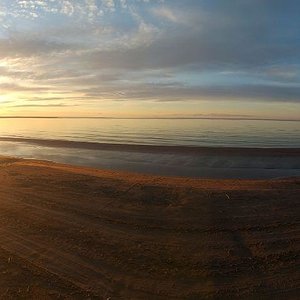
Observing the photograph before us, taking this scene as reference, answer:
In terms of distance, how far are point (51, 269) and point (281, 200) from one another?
8.68 meters

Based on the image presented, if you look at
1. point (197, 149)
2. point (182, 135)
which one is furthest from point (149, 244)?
point (182, 135)

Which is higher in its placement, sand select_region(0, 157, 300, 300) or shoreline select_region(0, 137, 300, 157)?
shoreline select_region(0, 137, 300, 157)

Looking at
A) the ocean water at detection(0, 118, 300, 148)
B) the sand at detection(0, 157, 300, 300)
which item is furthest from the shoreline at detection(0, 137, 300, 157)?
the sand at detection(0, 157, 300, 300)

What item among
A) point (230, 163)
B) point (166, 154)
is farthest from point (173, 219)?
point (166, 154)

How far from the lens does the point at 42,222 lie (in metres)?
10.9

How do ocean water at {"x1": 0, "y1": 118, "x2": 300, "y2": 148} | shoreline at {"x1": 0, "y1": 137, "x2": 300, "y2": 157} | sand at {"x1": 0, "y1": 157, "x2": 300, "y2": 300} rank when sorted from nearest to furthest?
sand at {"x1": 0, "y1": 157, "x2": 300, "y2": 300}, shoreline at {"x1": 0, "y1": 137, "x2": 300, "y2": 157}, ocean water at {"x1": 0, "y1": 118, "x2": 300, "y2": 148}

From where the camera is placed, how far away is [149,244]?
9.28 m

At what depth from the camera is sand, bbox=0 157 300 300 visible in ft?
23.9

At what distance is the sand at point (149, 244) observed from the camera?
727cm

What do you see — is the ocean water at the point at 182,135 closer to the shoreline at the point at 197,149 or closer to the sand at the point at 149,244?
the shoreline at the point at 197,149

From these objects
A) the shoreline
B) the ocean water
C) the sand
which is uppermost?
the ocean water

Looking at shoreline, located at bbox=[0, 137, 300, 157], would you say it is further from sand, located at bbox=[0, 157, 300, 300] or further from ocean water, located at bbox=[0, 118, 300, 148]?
sand, located at bbox=[0, 157, 300, 300]

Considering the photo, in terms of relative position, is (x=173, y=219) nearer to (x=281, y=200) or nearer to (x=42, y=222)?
(x=42, y=222)

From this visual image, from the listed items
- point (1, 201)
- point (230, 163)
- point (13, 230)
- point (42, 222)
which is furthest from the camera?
point (230, 163)
